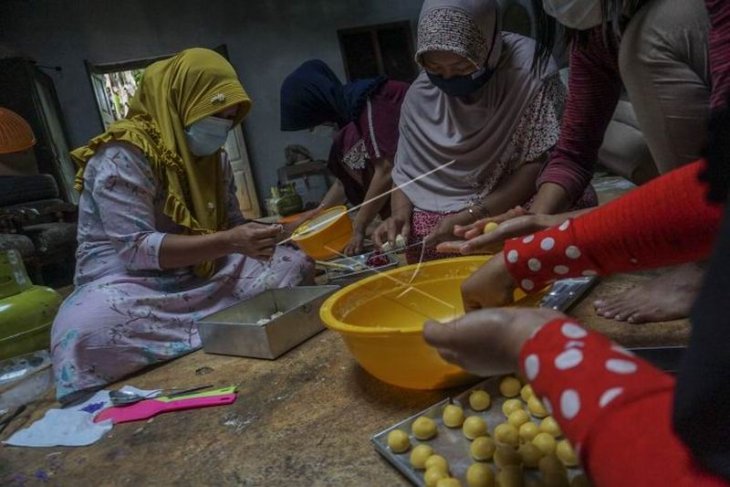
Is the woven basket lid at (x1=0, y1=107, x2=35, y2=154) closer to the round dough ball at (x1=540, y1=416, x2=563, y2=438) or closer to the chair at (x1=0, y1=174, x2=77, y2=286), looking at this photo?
the chair at (x1=0, y1=174, x2=77, y2=286)

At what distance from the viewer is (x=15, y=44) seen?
5789mm

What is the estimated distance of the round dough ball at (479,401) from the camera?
34.7 inches

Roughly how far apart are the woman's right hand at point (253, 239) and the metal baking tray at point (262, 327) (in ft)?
0.59

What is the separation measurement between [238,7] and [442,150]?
551cm

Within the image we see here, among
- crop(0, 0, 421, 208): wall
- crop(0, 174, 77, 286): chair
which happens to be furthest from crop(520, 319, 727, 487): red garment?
crop(0, 0, 421, 208): wall

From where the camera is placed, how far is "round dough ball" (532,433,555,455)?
0.73m

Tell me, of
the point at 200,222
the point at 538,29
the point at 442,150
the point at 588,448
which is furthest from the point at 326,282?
the point at 588,448

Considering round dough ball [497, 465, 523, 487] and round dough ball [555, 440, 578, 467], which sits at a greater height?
round dough ball [497, 465, 523, 487]

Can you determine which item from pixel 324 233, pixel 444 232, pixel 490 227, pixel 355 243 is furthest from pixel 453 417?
pixel 355 243

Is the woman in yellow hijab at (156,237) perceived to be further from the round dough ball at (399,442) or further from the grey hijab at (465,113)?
the round dough ball at (399,442)

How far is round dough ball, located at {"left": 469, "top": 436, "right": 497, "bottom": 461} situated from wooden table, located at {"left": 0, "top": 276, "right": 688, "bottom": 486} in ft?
0.40

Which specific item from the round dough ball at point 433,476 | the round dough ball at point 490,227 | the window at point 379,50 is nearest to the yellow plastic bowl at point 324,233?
the round dough ball at point 490,227

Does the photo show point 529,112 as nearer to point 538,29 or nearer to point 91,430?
point 538,29

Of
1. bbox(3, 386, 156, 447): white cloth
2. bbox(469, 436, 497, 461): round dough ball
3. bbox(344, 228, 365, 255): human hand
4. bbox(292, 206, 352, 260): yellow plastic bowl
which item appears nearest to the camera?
bbox(469, 436, 497, 461): round dough ball
